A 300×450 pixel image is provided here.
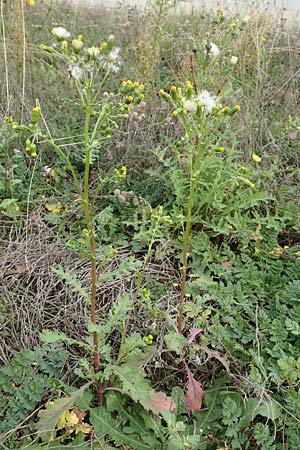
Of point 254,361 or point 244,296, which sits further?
point 244,296

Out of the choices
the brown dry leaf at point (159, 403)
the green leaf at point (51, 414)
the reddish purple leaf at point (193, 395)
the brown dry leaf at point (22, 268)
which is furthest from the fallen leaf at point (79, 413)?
the brown dry leaf at point (22, 268)

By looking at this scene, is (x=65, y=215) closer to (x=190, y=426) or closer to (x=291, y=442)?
(x=190, y=426)

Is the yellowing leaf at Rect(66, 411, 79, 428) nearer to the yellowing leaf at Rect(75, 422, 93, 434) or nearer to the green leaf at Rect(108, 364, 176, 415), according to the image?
the yellowing leaf at Rect(75, 422, 93, 434)

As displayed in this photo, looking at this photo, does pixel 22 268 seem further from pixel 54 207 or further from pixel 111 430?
pixel 111 430

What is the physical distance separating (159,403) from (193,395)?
16 centimetres

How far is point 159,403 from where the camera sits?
193cm

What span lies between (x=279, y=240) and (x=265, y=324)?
70cm

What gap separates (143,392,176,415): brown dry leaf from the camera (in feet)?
6.24

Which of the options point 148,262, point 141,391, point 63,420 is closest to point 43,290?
point 148,262

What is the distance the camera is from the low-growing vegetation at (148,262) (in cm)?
190

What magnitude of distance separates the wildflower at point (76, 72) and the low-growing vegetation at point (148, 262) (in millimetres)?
18

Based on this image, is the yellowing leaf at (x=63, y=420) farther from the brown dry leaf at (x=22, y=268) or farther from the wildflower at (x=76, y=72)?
the wildflower at (x=76, y=72)

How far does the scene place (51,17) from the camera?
453cm

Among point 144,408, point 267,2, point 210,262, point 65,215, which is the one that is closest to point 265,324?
point 210,262
